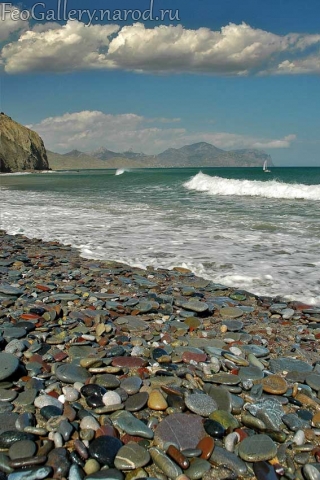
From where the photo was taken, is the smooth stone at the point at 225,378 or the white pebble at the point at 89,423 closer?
the white pebble at the point at 89,423

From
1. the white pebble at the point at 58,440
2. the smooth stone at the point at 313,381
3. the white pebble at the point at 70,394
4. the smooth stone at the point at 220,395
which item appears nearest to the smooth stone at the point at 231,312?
the smooth stone at the point at 313,381

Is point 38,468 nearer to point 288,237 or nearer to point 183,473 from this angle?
point 183,473

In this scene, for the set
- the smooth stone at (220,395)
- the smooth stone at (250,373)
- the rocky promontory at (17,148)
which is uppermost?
the rocky promontory at (17,148)

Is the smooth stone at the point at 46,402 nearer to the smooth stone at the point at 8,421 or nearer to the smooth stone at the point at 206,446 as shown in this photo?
the smooth stone at the point at 8,421

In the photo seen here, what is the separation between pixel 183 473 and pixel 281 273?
463cm

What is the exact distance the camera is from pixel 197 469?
216cm

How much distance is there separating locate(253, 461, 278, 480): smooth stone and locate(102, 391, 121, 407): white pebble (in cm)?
97

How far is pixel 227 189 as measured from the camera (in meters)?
27.6

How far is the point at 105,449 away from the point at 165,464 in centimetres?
35

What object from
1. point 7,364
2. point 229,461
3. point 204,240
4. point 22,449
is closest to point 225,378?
point 229,461

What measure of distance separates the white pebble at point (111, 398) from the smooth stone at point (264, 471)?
3.18 feet

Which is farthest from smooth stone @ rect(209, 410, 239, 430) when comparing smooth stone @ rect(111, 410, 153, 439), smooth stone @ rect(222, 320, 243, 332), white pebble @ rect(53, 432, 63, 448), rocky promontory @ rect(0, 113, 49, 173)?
rocky promontory @ rect(0, 113, 49, 173)

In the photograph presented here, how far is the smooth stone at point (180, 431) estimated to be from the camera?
235 cm

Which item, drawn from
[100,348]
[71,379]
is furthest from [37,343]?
[71,379]
